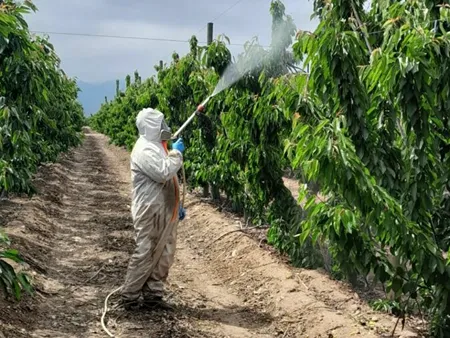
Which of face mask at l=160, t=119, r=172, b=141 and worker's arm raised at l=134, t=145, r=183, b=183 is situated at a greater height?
face mask at l=160, t=119, r=172, b=141

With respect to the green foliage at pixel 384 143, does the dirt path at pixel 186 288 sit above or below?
below

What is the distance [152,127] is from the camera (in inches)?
211

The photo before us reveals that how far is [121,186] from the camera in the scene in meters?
16.3

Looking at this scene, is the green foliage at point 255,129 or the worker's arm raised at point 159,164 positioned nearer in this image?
the worker's arm raised at point 159,164

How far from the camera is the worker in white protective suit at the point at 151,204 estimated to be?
17.3 feet

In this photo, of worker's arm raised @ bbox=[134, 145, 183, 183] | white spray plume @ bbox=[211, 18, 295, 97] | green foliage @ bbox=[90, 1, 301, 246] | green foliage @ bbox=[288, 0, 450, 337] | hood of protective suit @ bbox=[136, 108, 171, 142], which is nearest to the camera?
green foliage @ bbox=[288, 0, 450, 337]

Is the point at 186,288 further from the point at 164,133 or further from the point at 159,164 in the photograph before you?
the point at 164,133

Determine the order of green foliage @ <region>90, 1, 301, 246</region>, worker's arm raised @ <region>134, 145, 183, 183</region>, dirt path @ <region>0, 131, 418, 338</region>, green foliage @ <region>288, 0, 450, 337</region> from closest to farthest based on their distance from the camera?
green foliage @ <region>288, 0, 450, 337</region> < dirt path @ <region>0, 131, 418, 338</region> < worker's arm raised @ <region>134, 145, 183, 183</region> < green foliage @ <region>90, 1, 301, 246</region>

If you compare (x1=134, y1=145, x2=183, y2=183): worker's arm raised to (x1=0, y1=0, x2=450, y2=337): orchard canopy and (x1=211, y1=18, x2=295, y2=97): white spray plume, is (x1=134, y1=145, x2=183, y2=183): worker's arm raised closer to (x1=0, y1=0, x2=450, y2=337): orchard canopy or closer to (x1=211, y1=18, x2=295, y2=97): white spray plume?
(x1=0, y1=0, x2=450, y2=337): orchard canopy

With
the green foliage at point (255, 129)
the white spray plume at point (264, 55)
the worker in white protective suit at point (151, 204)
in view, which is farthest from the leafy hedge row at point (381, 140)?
the white spray plume at point (264, 55)

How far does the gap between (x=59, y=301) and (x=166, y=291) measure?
3.83ft

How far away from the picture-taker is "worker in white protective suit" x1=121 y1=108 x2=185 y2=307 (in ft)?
17.3

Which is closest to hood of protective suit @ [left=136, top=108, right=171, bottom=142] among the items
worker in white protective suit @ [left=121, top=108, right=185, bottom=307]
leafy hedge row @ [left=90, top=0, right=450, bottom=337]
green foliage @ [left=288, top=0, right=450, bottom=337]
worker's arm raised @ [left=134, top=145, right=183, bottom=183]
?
worker in white protective suit @ [left=121, top=108, right=185, bottom=307]

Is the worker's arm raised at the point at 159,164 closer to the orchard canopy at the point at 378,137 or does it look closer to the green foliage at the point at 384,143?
the orchard canopy at the point at 378,137
